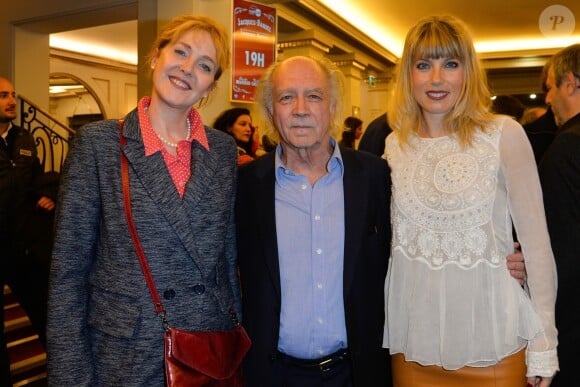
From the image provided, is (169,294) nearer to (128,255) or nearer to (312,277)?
(128,255)

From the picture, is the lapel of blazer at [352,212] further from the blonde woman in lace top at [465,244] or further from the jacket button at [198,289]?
the jacket button at [198,289]

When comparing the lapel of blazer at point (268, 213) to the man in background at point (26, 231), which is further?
the man in background at point (26, 231)

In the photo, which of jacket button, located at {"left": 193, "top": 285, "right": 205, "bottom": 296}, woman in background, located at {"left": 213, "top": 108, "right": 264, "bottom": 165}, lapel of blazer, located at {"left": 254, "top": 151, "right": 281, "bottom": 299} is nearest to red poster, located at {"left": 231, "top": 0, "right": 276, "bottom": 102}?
woman in background, located at {"left": 213, "top": 108, "right": 264, "bottom": 165}

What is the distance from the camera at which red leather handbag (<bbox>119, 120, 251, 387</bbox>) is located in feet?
4.33

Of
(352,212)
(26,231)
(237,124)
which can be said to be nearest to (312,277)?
(352,212)

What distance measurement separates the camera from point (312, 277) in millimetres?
1564

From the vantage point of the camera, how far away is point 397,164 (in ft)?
5.51

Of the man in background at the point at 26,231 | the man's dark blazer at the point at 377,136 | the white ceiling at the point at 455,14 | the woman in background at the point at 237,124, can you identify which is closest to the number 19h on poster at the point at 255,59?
the woman in background at the point at 237,124

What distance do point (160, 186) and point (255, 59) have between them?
11.2 feet

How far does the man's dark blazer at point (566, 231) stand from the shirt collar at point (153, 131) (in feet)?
4.22

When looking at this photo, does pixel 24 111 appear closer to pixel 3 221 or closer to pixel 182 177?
pixel 3 221

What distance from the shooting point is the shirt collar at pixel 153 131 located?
1410mm

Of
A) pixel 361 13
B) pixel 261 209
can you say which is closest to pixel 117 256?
pixel 261 209

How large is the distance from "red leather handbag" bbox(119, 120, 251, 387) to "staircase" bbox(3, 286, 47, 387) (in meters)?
2.73
